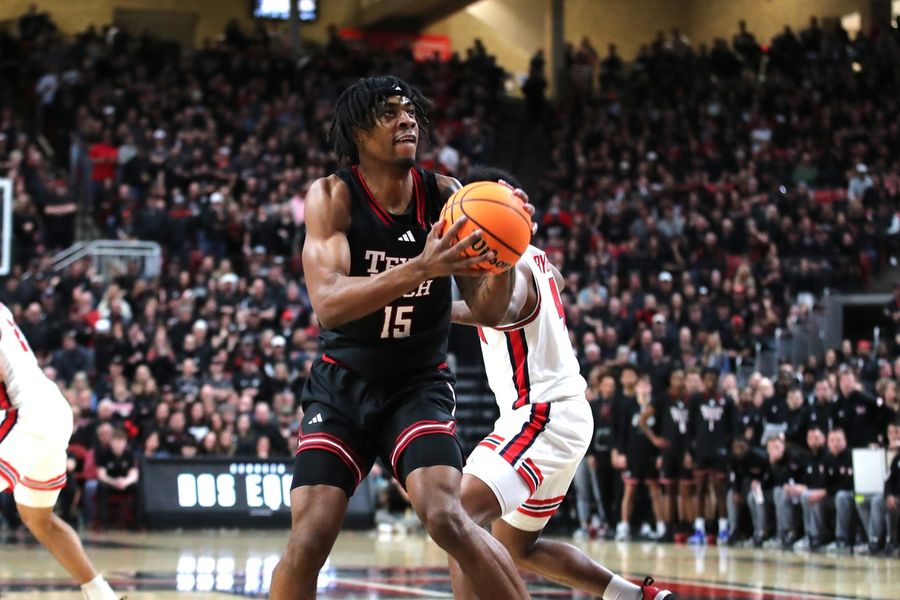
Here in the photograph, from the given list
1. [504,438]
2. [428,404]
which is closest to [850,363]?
[504,438]

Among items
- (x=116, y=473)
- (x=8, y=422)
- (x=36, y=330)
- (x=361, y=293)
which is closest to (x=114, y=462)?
(x=116, y=473)

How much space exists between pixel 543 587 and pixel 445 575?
0.96 metres

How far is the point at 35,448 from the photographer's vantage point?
7.98m

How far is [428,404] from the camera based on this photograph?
546cm

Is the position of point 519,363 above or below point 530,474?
above

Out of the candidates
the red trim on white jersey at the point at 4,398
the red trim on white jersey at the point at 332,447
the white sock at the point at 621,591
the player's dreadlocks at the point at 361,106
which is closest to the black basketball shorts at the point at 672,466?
the red trim on white jersey at the point at 4,398

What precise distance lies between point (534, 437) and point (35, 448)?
310 cm

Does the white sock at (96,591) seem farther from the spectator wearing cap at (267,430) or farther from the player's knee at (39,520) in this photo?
the spectator wearing cap at (267,430)

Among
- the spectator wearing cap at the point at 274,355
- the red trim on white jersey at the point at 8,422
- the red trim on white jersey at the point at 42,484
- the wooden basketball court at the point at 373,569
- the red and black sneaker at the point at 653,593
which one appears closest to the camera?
the red and black sneaker at the point at 653,593

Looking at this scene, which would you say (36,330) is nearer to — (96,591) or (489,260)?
(96,591)

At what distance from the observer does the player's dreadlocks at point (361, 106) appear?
543 cm

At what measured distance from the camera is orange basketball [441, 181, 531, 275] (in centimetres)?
482

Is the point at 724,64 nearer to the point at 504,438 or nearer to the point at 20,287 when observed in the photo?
the point at 20,287

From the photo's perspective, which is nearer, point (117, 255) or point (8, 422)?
point (8, 422)
